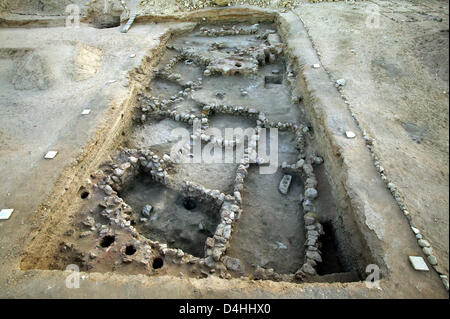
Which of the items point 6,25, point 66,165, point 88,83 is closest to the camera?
point 66,165

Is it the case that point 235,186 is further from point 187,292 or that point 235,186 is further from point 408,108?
point 408,108

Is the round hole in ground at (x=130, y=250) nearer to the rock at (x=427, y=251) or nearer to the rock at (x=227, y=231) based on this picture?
the rock at (x=227, y=231)

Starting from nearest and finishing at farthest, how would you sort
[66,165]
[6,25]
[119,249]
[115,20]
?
[119,249], [66,165], [6,25], [115,20]

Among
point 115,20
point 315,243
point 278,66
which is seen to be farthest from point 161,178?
point 115,20

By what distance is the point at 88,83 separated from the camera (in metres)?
7.02

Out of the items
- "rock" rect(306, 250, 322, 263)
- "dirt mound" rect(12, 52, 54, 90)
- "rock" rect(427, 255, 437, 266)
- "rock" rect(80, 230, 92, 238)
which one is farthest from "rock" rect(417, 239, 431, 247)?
"dirt mound" rect(12, 52, 54, 90)

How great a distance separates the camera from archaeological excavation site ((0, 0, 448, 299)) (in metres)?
3.22

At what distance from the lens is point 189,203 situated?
496cm

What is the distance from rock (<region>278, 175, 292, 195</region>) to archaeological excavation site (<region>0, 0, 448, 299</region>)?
2cm

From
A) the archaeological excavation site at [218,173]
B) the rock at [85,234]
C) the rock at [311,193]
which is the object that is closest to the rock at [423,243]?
the archaeological excavation site at [218,173]

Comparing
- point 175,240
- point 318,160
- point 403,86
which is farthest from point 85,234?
point 403,86

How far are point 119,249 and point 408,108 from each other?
5.58 meters

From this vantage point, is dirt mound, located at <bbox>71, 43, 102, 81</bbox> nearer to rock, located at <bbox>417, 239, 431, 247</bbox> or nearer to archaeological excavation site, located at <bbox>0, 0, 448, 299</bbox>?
archaeological excavation site, located at <bbox>0, 0, 448, 299</bbox>

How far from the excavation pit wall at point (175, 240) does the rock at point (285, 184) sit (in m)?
0.14
